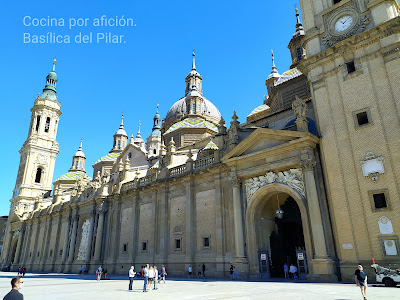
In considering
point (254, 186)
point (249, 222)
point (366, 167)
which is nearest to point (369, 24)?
point (366, 167)

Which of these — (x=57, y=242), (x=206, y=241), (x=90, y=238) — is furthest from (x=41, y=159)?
(x=206, y=241)

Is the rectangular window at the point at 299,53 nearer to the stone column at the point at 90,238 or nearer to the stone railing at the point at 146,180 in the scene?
the stone railing at the point at 146,180

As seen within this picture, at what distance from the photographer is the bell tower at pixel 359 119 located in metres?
17.4

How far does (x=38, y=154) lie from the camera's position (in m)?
68.3

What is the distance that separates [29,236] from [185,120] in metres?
36.2

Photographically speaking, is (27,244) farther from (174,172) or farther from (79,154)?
(174,172)

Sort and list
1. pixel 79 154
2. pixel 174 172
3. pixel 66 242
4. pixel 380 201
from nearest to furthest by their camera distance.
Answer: pixel 380 201
pixel 174 172
pixel 66 242
pixel 79 154

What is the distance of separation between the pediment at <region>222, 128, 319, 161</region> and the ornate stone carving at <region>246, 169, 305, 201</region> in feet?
5.97

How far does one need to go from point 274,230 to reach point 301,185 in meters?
5.75

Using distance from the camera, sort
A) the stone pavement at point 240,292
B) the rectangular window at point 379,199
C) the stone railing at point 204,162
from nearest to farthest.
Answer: the stone pavement at point 240,292 < the rectangular window at point 379,199 < the stone railing at point 204,162

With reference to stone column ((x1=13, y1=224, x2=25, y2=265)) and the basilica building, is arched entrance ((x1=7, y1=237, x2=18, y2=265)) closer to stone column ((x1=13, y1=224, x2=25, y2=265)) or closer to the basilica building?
stone column ((x1=13, y1=224, x2=25, y2=265))

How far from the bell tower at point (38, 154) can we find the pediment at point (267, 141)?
181 feet

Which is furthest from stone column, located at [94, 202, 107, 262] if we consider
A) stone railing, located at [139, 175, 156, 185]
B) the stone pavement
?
the stone pavement

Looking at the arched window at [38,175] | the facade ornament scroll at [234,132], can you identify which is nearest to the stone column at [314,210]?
the facade ornament scroll at [234,132]
